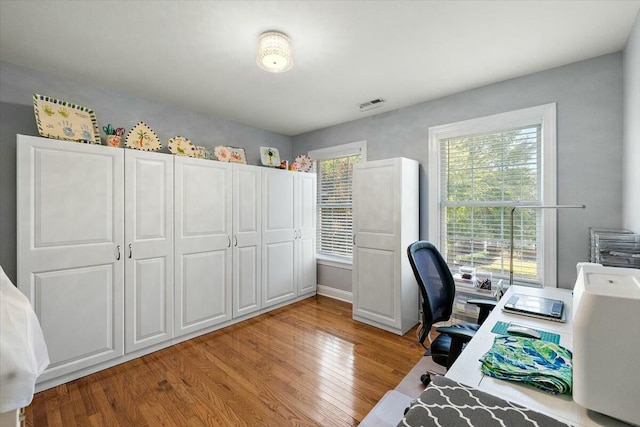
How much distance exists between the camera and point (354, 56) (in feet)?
7.13

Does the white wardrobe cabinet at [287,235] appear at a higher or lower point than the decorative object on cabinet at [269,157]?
lower

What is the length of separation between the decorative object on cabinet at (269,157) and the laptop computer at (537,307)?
9.93 feet

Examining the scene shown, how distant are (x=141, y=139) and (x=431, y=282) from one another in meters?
2.78

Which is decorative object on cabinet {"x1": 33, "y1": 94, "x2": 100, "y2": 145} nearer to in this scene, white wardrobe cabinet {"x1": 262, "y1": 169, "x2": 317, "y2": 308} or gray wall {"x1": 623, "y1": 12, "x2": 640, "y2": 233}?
white wardrobe cabinet {"x1": 262, "y1": 169, "x2": 317, "y2": 308}

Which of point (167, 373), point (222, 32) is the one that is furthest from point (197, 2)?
point (167, 373)

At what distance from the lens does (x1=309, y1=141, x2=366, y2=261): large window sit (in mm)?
4012

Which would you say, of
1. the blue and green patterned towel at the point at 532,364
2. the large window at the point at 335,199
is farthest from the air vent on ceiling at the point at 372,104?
the blue and green patterned towel at the point at 532,364

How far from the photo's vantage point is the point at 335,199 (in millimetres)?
4176

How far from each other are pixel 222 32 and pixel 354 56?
967mm

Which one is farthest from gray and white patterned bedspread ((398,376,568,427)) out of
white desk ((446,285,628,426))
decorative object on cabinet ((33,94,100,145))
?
decorative object on cabinet ((33,94,100,145))

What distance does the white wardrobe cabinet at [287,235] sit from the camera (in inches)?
139

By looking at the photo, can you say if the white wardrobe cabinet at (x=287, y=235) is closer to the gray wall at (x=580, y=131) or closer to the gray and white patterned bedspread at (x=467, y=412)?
the gray wall at (x=580, y=131)

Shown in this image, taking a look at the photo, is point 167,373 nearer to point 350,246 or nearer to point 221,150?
point 221,150

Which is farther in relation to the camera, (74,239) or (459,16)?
(74,239)
